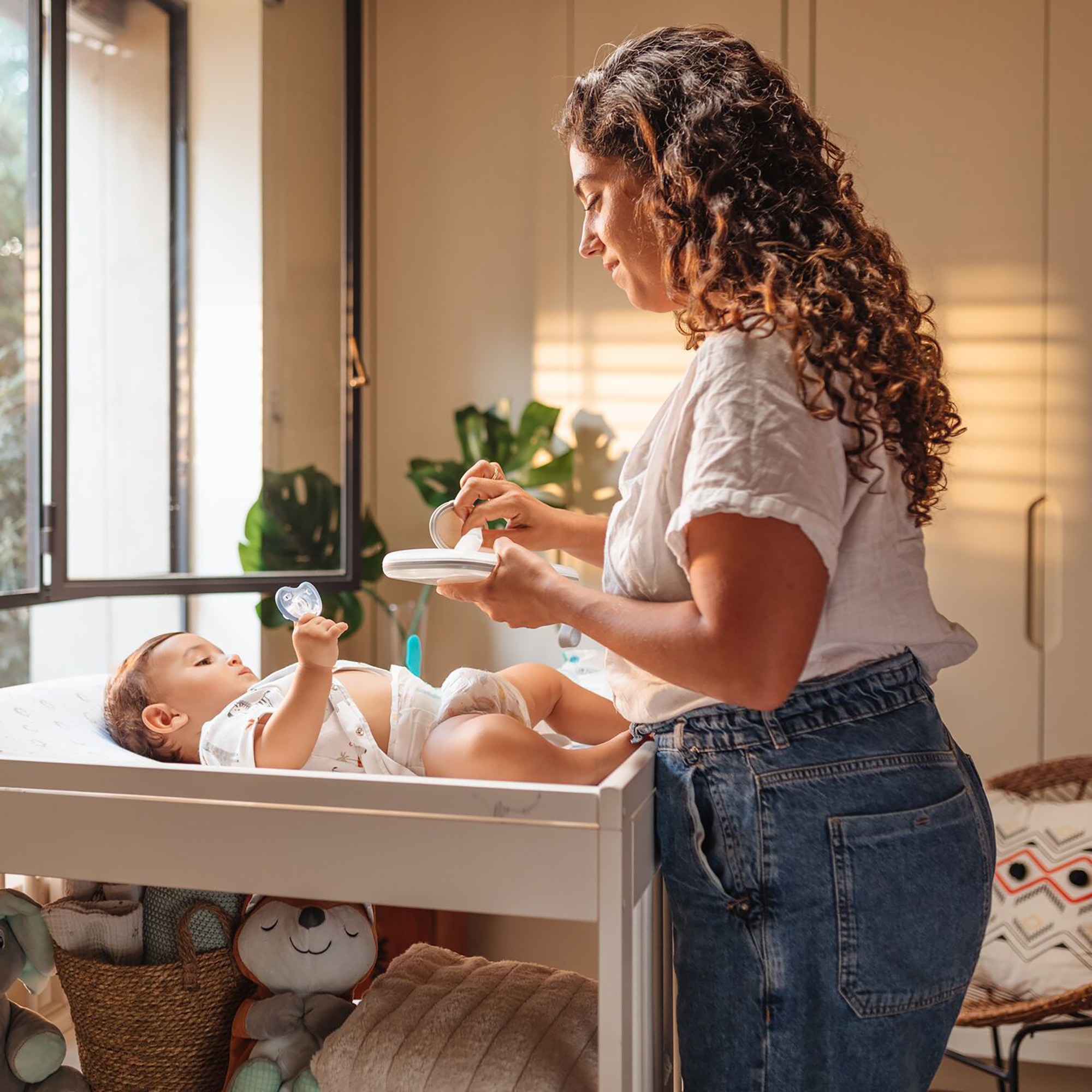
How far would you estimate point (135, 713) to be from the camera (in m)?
1.43

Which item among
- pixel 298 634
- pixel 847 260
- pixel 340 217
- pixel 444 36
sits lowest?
pixel 298 634

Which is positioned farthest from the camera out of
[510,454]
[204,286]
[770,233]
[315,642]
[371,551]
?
[371,551]

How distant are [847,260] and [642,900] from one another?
0.59 meters

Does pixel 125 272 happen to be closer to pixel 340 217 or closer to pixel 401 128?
pixel 340 217

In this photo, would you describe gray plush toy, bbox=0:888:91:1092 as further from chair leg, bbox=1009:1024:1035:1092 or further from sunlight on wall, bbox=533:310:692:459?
sunlight on wall, bbox=533:310:692:459

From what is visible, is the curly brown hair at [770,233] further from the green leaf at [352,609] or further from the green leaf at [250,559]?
the green leaf at [352,609]

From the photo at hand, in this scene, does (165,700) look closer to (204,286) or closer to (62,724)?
(62,724)

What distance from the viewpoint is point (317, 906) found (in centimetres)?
120

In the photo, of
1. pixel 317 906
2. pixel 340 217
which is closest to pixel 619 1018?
pixel 317 906

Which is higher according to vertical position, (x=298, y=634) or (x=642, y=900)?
(x=298, y=634)

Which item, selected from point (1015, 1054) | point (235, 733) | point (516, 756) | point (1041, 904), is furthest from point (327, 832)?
point (1041, 904)

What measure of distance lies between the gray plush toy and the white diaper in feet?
1.46

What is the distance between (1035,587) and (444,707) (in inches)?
68.6

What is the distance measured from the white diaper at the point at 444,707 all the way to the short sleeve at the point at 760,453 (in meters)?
0.50
